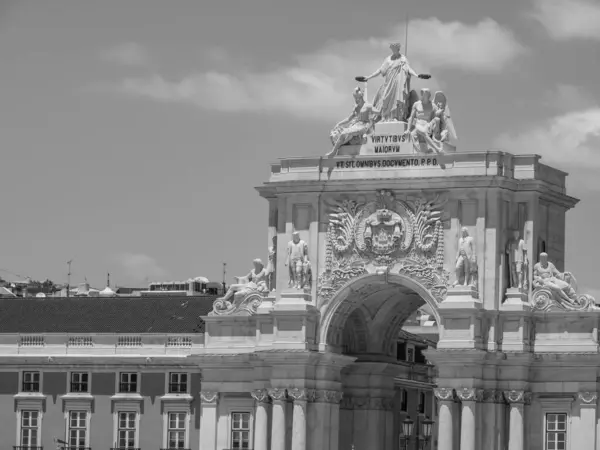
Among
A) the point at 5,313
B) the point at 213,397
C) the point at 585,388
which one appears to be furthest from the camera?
the point at 5,313

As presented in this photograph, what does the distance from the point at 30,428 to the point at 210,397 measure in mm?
10229

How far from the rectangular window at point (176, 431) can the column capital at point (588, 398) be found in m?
19.7

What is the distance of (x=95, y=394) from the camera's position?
109 meters

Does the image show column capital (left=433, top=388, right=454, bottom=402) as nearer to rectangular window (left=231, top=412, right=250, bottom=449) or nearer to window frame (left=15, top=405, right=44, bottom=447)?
rectangular window (left=231, top=412, right=250, bottom=449)

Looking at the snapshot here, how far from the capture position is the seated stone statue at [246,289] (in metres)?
103

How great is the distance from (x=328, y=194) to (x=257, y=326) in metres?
6.58

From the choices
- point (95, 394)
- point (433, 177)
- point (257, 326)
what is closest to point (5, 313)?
point (95, 394)

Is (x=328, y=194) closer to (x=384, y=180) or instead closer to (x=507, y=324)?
(x=384, y=180)

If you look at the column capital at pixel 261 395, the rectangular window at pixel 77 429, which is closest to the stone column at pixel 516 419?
the column capital at pixel 261 395

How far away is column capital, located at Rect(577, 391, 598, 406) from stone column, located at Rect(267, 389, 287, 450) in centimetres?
1267

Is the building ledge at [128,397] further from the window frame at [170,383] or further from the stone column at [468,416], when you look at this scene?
the stone column at [468,416]

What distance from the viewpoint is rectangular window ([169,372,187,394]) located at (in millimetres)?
107438

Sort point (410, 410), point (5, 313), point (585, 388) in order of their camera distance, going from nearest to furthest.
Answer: point (585, 388)
point (5, 313)
point (410, 410)

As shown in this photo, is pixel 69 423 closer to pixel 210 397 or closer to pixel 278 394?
pixel 210 397
